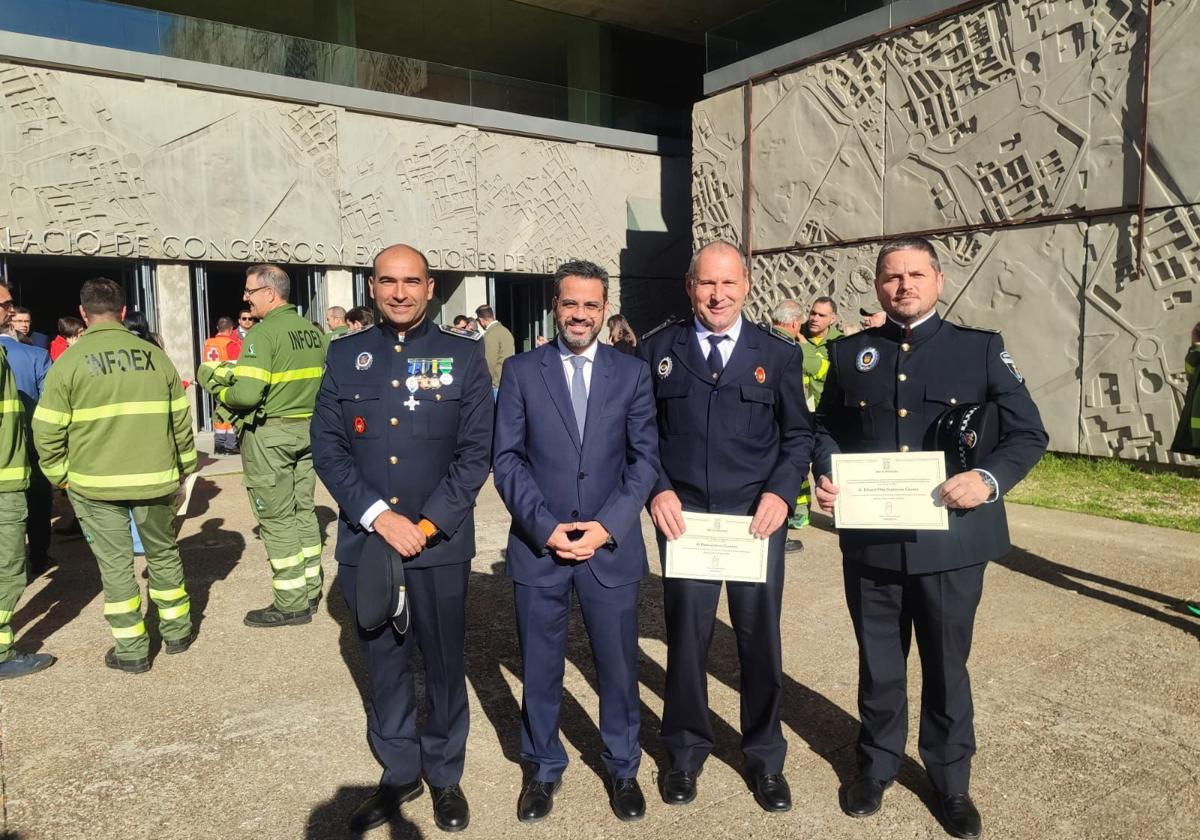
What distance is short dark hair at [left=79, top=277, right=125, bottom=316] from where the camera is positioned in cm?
437

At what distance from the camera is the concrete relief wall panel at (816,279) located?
1198cm

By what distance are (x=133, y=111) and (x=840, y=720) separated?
12.6 metres

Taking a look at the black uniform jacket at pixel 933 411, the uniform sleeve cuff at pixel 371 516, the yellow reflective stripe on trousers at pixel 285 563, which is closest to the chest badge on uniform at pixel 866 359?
the black uniform jacket at pixel 933 411

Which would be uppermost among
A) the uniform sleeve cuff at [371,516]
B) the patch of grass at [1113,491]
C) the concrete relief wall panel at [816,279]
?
the concrete relief wall panel at [816,279]

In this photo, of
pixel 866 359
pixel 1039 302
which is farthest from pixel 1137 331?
pixel 866 359

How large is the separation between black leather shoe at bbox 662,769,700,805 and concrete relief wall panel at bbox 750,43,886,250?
10.2m

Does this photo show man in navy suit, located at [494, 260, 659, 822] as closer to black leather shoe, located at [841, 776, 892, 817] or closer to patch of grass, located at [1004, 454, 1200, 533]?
black leather shoe, located at [841, 776, 892, 817]

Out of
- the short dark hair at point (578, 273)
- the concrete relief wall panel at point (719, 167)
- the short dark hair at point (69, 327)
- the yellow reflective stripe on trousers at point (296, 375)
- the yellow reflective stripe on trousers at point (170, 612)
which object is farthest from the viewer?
the concrete relief wall panel at point (719, 167)

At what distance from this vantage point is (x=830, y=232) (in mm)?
12375

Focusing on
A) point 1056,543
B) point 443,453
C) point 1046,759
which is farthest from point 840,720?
point 1056,543

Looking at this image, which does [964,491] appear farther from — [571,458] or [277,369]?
[277,369]

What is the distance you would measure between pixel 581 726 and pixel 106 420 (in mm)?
2928

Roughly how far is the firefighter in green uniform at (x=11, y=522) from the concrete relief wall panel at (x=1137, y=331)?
402 inches

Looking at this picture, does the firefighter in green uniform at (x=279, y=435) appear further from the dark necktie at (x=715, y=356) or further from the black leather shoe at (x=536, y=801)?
the dark necktie at (x=715, y=356)
